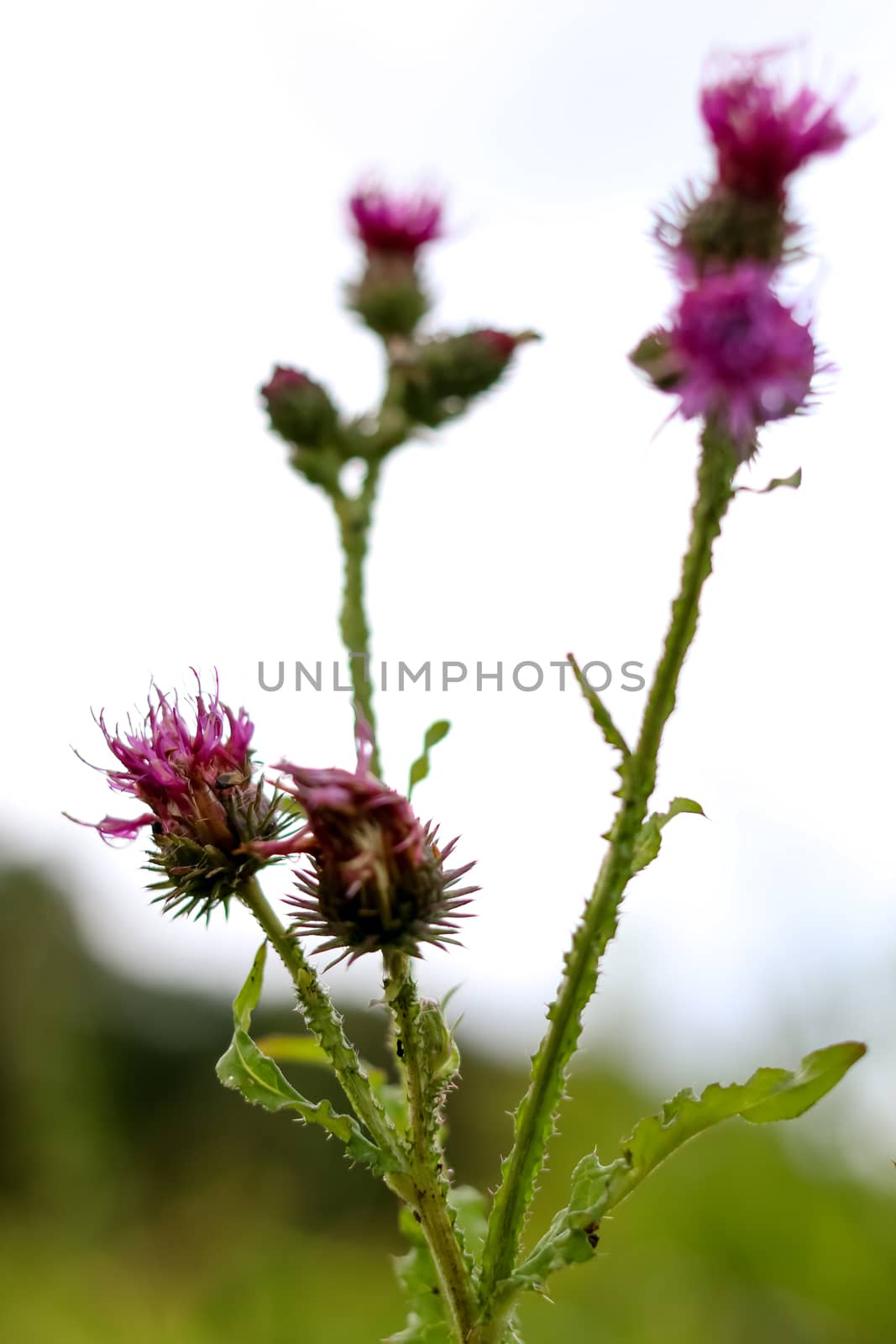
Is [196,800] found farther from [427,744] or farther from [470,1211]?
[470,1211]

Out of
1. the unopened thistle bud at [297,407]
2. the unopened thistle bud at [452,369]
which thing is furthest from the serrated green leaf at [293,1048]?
the unopened thistle bud at [452,369]

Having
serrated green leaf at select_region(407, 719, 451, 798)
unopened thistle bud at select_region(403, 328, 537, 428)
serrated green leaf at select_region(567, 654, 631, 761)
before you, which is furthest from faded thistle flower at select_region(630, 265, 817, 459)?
unopened thistle bud at select_region(403, 328, 537, 428)

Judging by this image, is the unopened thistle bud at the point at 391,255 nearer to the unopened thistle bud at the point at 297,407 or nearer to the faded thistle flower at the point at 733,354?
the unopened thistle bud at the point at 297,407

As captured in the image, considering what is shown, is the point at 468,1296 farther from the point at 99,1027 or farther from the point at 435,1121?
the point at 99,1027

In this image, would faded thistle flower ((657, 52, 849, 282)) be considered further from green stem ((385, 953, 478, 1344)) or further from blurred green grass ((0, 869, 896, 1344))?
blurred green grass ((0, 869, 896, 1344))

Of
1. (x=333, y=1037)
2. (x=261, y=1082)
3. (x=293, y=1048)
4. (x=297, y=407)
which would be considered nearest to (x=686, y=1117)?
(x=333, y=1037)

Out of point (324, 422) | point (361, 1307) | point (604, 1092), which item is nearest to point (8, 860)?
point (361, 1307)

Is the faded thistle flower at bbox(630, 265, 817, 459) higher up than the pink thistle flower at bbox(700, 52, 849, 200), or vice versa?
the pink thistle flower at bbox(700, 52, 849, 200)
